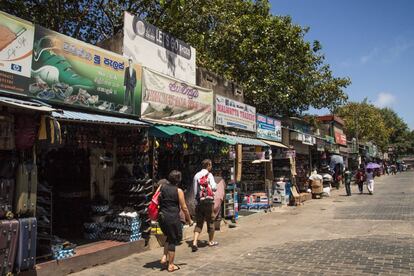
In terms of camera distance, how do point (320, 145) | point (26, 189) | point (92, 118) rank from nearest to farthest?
point (26, 189), point (92, 118), point (320, 145)

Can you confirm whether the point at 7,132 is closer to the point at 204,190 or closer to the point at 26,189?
the point at 26,189

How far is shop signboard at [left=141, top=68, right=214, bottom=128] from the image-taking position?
9477 millimetres

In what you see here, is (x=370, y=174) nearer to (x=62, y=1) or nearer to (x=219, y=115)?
(x=219, y=115)

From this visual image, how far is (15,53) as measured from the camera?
6.27m

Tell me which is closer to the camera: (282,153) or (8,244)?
(8,244)

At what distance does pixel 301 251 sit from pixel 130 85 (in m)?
5.24

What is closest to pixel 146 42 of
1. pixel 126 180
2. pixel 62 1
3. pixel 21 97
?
pixel 126 180

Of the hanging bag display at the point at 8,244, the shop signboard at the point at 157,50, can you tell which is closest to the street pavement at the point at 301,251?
the hanging bag display at the point at 8,244

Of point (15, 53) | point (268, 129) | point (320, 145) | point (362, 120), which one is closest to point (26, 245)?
point (15, 53)

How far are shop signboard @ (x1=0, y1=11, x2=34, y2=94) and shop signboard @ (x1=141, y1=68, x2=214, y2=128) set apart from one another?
124 inches

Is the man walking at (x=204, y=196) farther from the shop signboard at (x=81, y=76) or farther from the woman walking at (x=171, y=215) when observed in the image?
the shop signboard at (x=81, y=76)

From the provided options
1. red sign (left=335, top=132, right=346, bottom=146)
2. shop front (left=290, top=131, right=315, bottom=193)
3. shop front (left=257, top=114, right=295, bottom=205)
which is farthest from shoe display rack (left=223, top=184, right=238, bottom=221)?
red sign (left=335, top=132, right=346, bottom=146)

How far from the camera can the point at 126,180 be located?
9016 mm

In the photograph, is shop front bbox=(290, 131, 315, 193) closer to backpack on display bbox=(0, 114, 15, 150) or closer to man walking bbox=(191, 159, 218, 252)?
man walking bbox=(191, 159, 218, 252)
